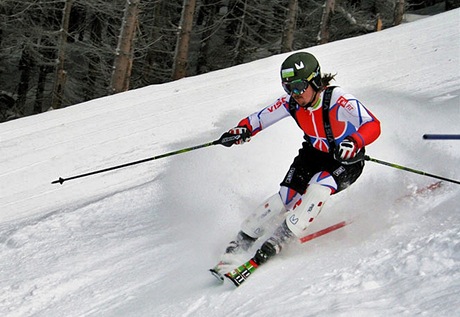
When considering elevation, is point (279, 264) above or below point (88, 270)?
above

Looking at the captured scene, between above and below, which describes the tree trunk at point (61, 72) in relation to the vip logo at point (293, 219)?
above

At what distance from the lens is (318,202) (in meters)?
4.44

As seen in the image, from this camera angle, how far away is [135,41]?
787 inches

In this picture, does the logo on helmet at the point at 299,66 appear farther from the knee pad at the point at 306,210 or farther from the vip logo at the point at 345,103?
the knee pad at the point at 306,210

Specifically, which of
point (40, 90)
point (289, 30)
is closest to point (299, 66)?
point (289, 30)

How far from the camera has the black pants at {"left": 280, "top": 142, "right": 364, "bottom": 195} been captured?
4.68 metres

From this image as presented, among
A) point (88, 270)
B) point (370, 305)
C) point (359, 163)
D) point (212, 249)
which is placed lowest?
point (88, 270)

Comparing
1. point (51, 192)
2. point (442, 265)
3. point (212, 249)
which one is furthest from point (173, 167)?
point (442, 265)

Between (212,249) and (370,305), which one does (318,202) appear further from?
(370,305)

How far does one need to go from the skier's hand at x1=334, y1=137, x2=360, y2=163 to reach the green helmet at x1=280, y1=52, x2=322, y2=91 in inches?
22.7

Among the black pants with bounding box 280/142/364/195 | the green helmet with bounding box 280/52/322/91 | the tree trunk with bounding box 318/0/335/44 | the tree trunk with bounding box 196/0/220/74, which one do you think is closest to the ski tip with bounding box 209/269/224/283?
the black pants with bounding box 280/142/364/195

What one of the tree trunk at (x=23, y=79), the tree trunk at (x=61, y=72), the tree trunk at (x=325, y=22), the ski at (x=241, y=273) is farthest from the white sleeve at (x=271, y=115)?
the tree trunk at (x=23, y=79)

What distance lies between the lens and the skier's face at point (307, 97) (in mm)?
4656

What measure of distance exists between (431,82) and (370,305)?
6.87 meters
